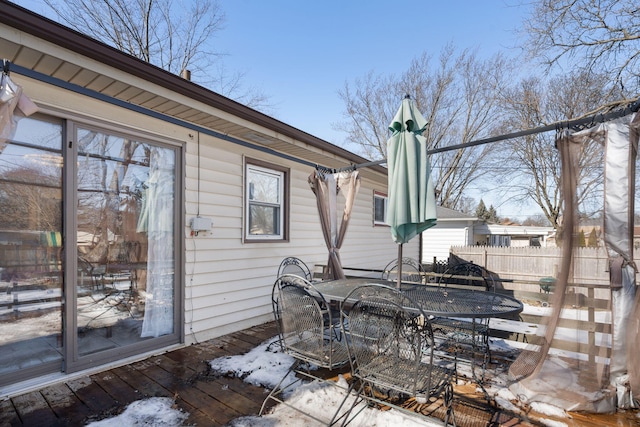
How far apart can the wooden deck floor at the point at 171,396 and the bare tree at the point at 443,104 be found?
44.3 feet

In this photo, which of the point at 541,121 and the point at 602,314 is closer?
the point at 602,314

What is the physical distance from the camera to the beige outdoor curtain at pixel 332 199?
436 cm

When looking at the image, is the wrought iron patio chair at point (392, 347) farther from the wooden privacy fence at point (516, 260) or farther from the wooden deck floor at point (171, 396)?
the wooden privacy fence at point (516, 260)

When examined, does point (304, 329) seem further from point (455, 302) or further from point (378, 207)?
point (378, 207)

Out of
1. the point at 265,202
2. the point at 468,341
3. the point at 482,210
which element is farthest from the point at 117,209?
the point at 482,210

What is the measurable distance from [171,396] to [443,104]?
1731 cm

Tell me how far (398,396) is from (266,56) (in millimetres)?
10212

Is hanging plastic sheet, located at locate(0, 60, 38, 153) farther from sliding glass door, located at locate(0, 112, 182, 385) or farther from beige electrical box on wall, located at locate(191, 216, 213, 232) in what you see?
beige electrical box on wall, located at locate(191, 216, 213, 232)

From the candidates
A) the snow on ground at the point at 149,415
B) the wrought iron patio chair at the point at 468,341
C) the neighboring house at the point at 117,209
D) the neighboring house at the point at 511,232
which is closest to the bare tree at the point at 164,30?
the neighboring house at the point at 117,209

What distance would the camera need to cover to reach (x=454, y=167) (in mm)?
18125

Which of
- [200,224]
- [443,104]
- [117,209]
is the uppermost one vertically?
[443,104]

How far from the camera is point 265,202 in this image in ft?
16.3

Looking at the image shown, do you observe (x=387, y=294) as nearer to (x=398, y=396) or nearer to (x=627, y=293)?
(x=398, y=396)

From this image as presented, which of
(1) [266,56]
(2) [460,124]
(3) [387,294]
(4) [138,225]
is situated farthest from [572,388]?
(2) [460,124]
